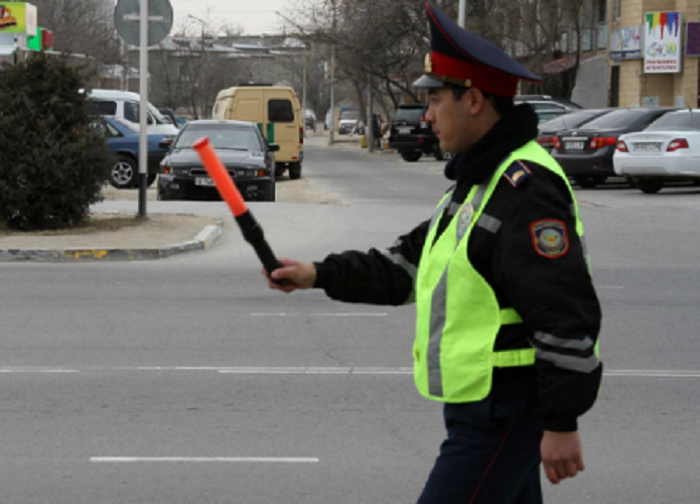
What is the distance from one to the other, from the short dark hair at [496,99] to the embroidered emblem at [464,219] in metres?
0.27

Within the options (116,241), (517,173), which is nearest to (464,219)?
(517,173)

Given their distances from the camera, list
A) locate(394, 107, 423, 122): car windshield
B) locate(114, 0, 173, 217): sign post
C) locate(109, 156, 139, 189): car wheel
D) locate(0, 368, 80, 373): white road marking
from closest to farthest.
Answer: locate(0, 368, 80, 373): white road marking < locate(114, 0, 173, 217): sign post < locate(109, 156, 139, 189): car wheel < locate(394, 107, 423, 122): car windshield

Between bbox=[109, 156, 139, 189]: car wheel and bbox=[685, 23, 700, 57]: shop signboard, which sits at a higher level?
bbox=[685, 23, 700, 57]: shop signboard

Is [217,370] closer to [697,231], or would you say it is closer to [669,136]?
[697,231]

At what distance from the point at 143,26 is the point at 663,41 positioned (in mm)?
26956

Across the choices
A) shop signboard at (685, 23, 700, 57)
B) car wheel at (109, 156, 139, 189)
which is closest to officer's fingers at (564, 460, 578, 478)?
car wheel at (109, 156, 139, 189)

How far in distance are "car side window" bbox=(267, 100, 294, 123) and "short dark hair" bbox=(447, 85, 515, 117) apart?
27.7 metres

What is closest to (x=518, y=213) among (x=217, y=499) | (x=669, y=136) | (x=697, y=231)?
(x=217, y=499)

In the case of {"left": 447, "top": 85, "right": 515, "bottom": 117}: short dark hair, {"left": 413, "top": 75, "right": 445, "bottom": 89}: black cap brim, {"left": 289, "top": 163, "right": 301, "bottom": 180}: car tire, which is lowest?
{"left": 289, "top": 163, "right": 301, "bottom": 180}: car tire

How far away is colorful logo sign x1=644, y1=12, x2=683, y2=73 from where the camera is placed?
3897 cm

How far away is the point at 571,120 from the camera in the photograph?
26.2 m

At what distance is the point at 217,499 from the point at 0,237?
32.3ft

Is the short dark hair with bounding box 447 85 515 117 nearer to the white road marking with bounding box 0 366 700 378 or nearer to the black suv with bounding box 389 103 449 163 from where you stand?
the white road marking with bounding box 0 366 700 378

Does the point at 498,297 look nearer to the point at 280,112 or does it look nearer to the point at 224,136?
the point at 224,136
